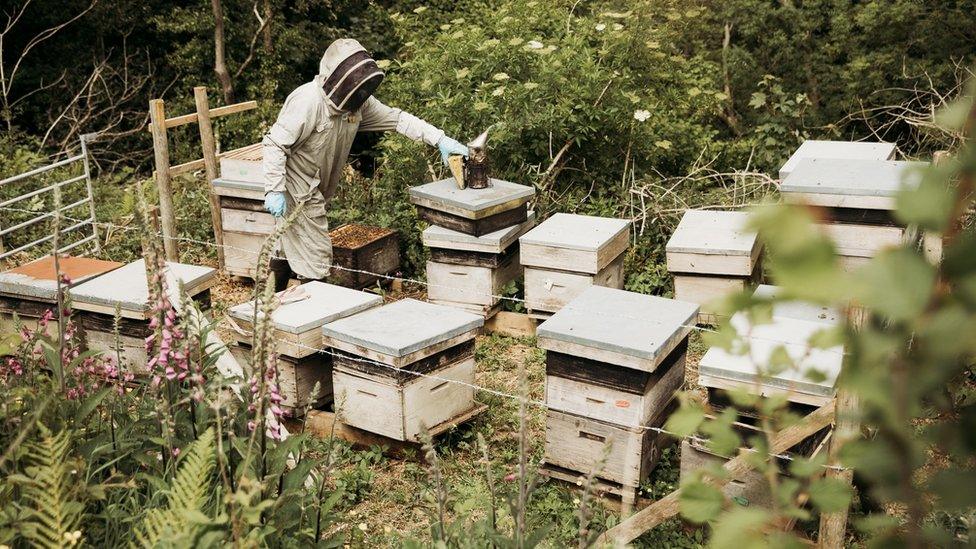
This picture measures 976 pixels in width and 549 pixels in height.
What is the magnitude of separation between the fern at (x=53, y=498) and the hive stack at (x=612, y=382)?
197 centimetres

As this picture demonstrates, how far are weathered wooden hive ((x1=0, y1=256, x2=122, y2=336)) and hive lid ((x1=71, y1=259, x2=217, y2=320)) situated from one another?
0.37 feet

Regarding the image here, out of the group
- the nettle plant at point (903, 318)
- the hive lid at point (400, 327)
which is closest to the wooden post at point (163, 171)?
the hive lid at point (400, 327)

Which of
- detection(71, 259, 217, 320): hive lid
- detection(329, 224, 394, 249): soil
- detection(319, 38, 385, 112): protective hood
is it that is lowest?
detection(329, 224, 394, 249): soil

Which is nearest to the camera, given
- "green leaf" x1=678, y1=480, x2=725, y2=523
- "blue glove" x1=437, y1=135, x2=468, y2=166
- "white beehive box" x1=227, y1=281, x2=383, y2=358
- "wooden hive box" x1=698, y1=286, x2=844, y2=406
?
"green leaf" x1=678, y1=480, x2=725, y2=523

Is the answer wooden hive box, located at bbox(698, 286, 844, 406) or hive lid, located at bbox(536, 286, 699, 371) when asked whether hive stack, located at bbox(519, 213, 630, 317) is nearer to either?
hive lid, located at bbox(536, 286, 699, 371)

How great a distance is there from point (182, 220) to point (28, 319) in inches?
124

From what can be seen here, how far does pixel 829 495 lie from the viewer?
1.13 metres

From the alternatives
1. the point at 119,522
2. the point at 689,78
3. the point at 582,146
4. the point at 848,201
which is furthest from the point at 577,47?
the point at 119,522

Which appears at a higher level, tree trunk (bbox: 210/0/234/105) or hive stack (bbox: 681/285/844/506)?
tree trunk (bbox: 210/0/234/105)

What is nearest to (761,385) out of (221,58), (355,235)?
(355,235)

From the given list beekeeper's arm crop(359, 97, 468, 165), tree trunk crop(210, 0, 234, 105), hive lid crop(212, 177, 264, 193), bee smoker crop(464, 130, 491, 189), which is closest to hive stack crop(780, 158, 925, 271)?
bee smoker crop(464, 130, 491, 189)

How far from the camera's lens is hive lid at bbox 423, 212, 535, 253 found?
557 cm

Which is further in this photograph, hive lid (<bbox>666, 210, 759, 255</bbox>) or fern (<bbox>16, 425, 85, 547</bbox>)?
hive lid (<bbox>666, 210, 759, 255</bbox>)

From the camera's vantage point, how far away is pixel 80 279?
15.9 feet
